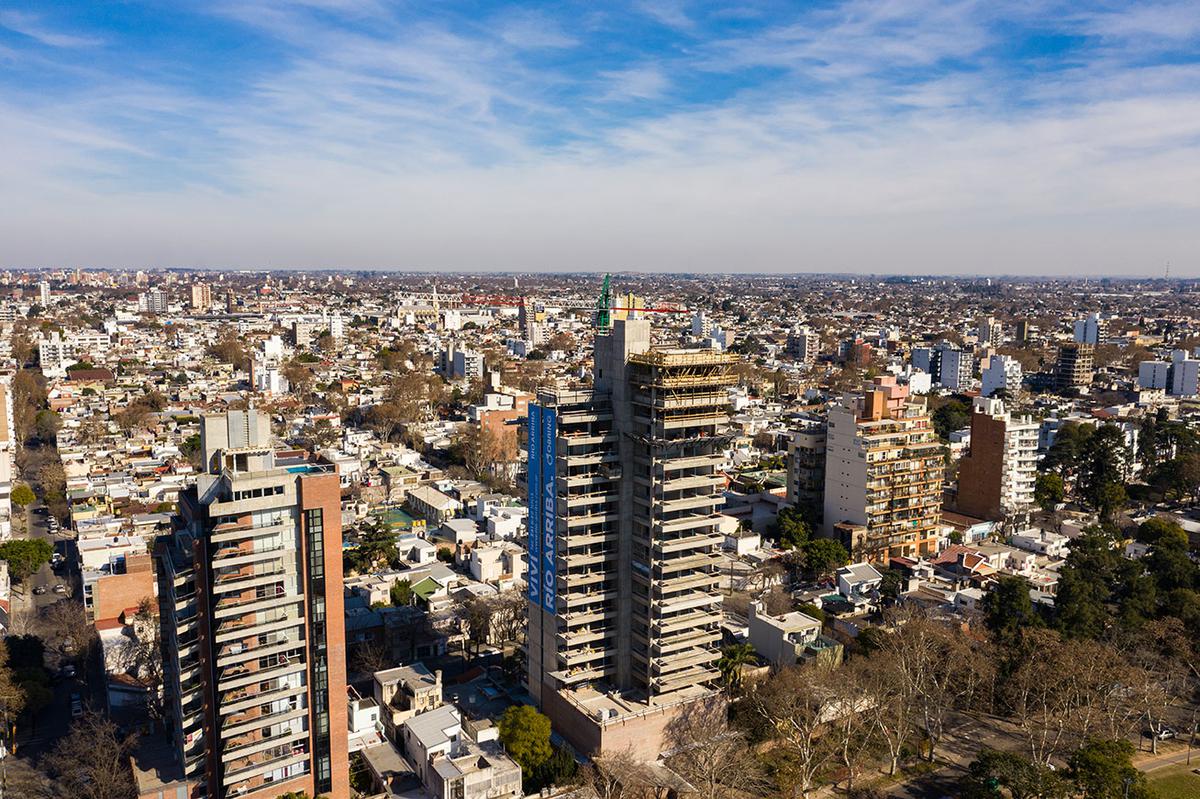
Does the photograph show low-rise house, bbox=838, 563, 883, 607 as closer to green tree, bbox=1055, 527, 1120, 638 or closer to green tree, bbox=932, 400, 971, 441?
green tree, bbox=1055, 527, 1120, 638

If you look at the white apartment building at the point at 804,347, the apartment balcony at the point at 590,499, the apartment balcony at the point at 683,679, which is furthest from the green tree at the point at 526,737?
the white apartment building at the point at 804,347

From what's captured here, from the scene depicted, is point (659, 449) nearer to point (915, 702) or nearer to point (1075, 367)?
point (915, 702)

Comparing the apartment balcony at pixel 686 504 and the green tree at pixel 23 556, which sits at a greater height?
Result: the apartment balcony at pixel 686 504

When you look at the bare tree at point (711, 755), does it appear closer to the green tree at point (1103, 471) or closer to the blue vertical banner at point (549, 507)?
the blue vertical banner at point (549, 507)

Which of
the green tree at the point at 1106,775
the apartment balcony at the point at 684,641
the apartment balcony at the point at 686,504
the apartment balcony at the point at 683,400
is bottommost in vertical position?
the green tree at the point at 1106,775

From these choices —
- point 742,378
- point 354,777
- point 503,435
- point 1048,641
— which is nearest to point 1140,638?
point 1048,641
